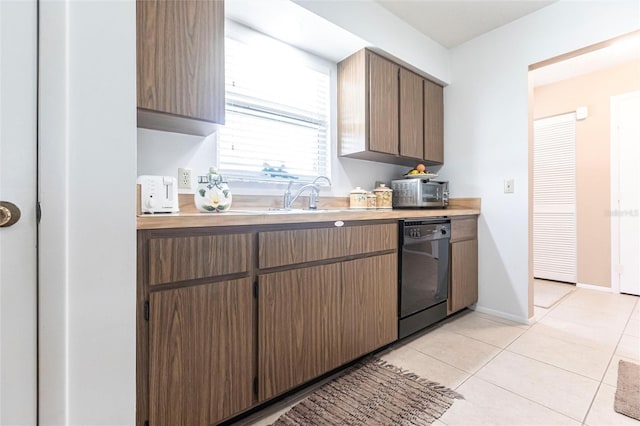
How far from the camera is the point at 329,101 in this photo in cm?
241

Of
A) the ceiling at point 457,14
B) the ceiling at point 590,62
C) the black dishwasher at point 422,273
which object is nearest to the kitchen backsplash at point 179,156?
the black dishwasher at point 422,273

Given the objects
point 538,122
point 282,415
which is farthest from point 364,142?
point 538,122

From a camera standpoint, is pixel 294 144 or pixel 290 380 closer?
pixel 290 380

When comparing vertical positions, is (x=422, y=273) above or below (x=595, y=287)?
above

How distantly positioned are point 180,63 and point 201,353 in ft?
4.14

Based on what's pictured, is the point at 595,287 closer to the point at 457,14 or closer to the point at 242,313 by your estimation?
the point at 457,14

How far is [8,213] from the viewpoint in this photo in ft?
2.23

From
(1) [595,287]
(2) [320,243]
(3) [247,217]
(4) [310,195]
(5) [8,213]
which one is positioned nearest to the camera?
(5) [8,213]

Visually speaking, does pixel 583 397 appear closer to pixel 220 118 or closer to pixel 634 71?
pixel 220 118

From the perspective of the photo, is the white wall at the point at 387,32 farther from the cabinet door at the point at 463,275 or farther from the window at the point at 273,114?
the cabinet door at the point at 463,275

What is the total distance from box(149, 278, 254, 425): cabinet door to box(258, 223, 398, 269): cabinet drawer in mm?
169

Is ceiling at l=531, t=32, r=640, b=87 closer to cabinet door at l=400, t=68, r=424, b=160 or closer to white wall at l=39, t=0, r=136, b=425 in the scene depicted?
cabinet door at l=400, t=68, r=424, b=160

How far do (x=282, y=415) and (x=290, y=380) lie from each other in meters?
0.15

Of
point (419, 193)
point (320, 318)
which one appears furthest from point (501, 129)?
point (320, 318)
